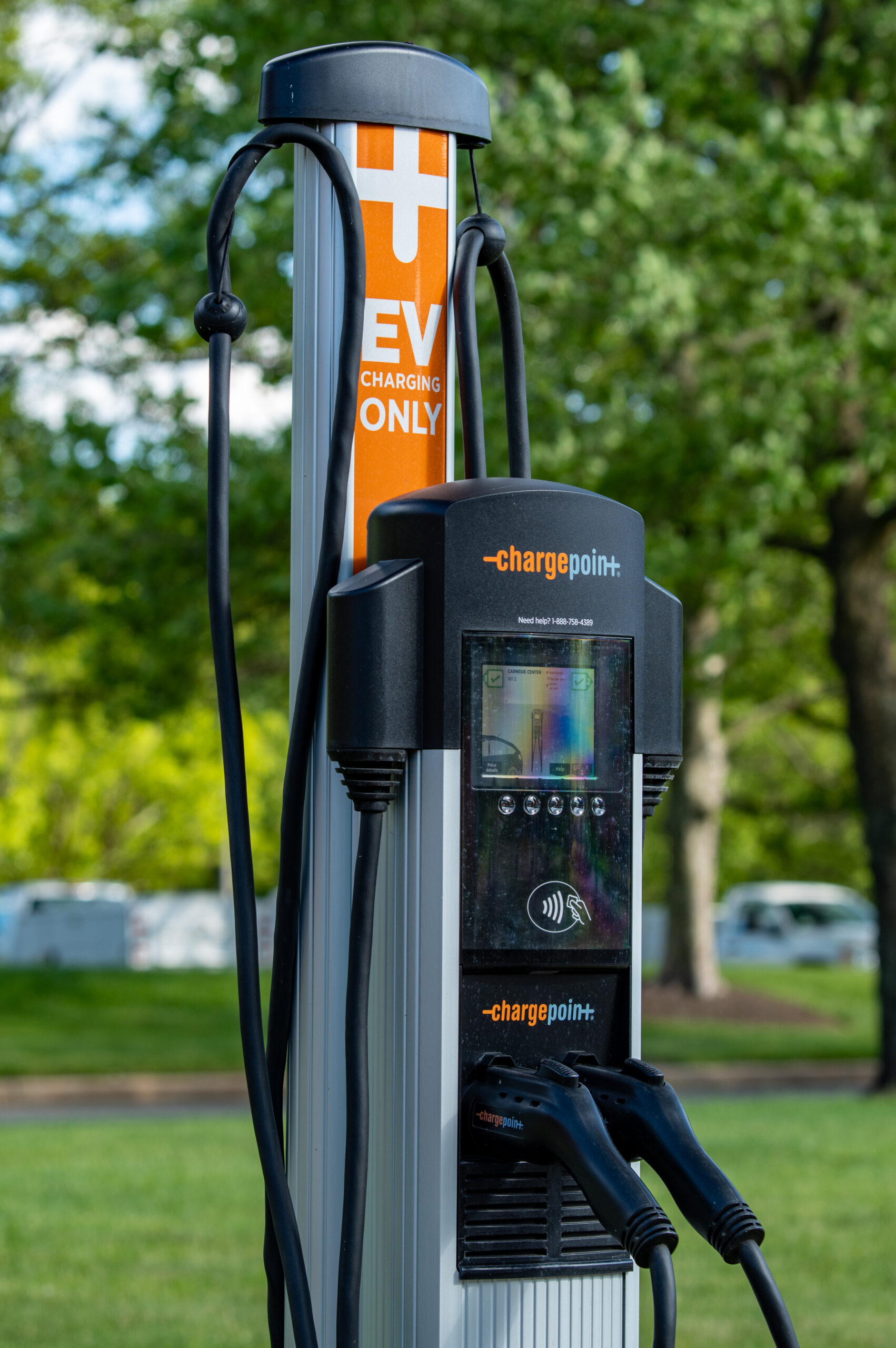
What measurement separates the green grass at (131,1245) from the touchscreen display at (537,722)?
11.0 feet

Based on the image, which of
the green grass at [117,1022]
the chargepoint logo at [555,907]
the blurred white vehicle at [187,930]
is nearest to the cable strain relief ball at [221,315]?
the chargepoint logo at [555,907]

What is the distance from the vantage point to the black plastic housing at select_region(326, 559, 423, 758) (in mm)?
2000

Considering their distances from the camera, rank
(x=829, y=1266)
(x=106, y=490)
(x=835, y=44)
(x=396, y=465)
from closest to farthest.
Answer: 1. (x=396, y=465)
2. (x=829, y=1266)
3. (x=835, y=44)
4. (x=106, y=490)

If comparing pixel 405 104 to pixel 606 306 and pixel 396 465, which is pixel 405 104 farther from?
pixel 606 306


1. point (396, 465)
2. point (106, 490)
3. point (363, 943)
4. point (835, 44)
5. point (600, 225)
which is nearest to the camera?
point (363, 943)

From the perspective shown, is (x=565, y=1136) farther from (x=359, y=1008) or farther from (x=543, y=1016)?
(x=359, y=1008)

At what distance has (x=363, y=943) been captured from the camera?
2021mm

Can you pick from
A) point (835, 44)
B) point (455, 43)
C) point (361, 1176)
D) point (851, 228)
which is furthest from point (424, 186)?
point (835, 44)

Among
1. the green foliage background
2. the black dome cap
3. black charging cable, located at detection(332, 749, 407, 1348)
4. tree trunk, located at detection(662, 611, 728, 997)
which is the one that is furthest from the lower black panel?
tree trunk, located at detection(662, 611, 728, 997)

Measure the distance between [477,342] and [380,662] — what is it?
588 millimetres

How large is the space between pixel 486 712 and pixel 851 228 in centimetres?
1008

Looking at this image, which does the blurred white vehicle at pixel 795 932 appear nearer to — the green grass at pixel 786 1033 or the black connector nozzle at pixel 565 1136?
the green grass at pixel 786 1033

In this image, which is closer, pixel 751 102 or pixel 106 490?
pixel 751 102

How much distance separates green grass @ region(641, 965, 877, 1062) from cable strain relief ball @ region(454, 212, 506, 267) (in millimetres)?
13187
